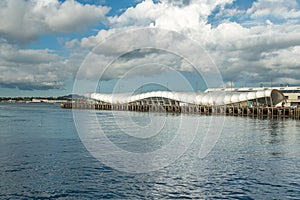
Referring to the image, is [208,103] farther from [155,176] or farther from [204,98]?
[155,176]

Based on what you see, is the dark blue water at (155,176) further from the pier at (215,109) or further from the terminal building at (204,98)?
the terminal building at (204,98)

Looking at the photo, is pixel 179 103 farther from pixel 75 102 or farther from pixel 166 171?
Result: pixel 166 171

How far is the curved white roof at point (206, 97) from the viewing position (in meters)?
86.6

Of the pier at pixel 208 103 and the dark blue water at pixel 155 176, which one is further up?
the pier at pixel 208 103

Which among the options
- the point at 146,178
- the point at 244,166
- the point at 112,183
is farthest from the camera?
the point at 244,166

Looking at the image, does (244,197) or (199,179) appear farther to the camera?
(199,179)

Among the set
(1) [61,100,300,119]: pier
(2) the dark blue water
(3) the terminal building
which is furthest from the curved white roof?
(2) the dark blue water

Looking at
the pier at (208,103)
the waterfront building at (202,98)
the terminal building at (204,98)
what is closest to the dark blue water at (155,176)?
the pier at (208,103)

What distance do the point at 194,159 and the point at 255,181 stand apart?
20.2ft

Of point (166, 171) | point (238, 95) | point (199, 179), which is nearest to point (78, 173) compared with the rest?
point (166, 171)

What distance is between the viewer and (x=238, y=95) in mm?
90438

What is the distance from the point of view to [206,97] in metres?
98.2

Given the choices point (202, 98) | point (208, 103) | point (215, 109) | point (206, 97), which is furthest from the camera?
point (202, 98)

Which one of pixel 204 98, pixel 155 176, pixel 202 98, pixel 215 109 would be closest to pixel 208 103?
pixel 204 98
